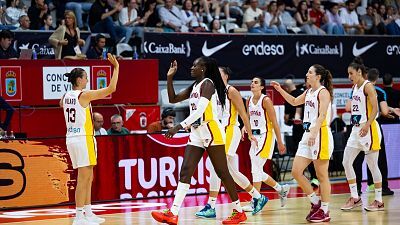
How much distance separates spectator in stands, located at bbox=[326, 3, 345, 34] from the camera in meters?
23.4

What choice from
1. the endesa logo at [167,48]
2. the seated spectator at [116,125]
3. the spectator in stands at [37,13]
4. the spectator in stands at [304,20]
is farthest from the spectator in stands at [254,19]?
the seated spectator at [116,125]

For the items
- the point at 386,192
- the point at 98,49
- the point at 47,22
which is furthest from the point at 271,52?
the point at 386,192

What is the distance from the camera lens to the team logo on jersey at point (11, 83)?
50.6 ft

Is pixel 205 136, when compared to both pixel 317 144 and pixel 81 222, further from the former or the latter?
pixel 81 222

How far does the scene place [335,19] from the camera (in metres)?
23.8

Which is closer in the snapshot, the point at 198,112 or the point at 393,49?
the point at 198,112

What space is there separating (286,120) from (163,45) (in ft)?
11.7

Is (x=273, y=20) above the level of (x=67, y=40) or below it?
above

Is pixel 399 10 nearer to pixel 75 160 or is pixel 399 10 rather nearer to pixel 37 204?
pixel 37 204

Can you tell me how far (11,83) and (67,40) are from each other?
1566 mm

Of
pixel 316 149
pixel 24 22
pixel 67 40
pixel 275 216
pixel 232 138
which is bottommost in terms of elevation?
pixel 275 216

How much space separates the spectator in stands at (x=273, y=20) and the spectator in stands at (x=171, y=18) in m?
2.65

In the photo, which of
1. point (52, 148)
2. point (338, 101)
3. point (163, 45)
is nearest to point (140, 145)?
point (52, 148)

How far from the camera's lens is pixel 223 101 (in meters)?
11.2
